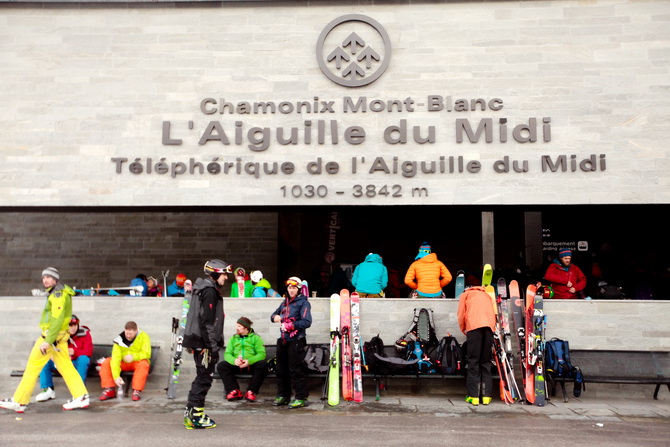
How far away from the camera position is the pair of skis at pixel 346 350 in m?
7.60

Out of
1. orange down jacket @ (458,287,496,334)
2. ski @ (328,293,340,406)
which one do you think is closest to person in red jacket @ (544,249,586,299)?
orange down jacket @ (458,287,496,334)

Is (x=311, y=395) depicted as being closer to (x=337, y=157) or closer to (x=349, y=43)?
(x=337, y=157)

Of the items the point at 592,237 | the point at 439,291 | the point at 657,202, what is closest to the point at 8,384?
the point at 439,291

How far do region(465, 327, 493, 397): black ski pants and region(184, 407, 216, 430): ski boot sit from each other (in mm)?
3409

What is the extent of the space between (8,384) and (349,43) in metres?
7.61

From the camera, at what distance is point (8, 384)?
351 inches

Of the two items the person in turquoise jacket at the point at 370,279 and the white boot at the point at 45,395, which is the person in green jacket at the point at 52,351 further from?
the person in turquoise jacket at the point at 370,279

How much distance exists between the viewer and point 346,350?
7.88 m

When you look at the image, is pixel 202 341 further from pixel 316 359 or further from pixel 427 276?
pixel 427 276

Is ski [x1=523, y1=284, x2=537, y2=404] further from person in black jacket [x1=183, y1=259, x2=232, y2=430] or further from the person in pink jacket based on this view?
person in black jacket [x1=183, y1=259, x2=232, y2=430]

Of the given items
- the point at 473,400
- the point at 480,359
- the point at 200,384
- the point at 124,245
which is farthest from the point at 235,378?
the point at 124,245

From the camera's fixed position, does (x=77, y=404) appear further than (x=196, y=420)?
Yes

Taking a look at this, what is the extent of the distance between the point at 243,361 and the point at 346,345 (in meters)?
1.40

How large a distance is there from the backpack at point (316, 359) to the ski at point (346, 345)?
292mm
